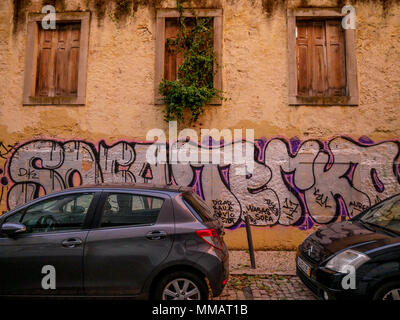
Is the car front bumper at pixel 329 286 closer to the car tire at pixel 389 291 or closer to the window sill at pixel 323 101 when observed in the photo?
the car tire at pixel 389 291

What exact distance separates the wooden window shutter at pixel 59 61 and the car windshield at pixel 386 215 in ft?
21.7

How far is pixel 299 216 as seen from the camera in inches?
262

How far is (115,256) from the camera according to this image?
3.34 meters

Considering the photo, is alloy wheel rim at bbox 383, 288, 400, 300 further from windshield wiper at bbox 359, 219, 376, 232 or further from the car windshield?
windshield wiper at bbox 359, 219, 376, 232

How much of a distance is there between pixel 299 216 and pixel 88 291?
15.7 feet

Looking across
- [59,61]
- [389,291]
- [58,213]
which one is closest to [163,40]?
[59,61]

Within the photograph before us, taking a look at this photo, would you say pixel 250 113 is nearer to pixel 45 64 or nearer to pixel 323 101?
pixel 323 101

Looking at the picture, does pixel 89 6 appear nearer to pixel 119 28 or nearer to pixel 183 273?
pixel 119 28

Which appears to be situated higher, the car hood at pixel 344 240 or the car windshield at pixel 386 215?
the car windshield at pixel 386 215

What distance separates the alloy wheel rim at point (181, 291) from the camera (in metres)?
3.34

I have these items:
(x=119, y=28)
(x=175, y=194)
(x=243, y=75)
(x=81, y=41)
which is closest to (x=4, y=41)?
(x=81, y=41)

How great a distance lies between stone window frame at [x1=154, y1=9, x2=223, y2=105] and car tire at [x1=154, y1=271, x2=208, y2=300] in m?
4.39

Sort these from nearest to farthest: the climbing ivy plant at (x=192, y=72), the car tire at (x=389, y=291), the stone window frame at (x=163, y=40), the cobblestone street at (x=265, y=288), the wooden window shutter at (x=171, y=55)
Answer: the car tire at (x=389, y=291), the cobblestone street at (x=265, y=288), the climbing ivy plant at (x=192, y=72), the stone window frame at (x=163, y=40), the wooden window shutter at (x=171, y=55)

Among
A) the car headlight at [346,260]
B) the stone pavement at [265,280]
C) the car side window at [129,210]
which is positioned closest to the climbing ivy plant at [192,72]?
the stone pavement at [265,280]
